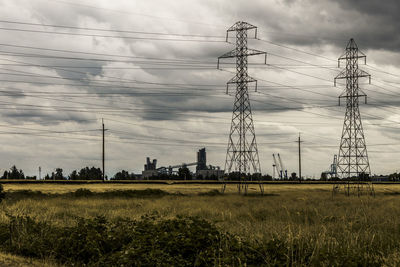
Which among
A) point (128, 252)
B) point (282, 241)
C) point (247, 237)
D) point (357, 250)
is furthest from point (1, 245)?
point (357, 250)

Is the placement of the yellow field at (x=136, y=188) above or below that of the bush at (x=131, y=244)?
below

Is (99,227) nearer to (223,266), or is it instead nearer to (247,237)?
(247,237)

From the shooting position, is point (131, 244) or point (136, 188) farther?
point (136, 188)

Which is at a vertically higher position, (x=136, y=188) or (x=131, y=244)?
(x=131, y=244)

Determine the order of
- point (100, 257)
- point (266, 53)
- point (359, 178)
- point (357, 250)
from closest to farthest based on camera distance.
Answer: point (357, 250) → point (100, 257) → point (359, 178) → point (266, 53)

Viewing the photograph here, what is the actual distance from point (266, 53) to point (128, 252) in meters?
45.0

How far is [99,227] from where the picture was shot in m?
13.2

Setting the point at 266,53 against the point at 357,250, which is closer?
the point at 357,250

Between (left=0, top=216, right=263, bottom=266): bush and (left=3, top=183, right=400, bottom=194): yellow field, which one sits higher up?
(left=0, top=216, right=263, bottom=266): bush

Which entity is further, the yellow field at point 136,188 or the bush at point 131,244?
the yellow field at point 136,188

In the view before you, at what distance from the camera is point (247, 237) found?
11773mm

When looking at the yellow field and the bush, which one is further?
the yellow field

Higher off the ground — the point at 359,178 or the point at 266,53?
the point at 266,53

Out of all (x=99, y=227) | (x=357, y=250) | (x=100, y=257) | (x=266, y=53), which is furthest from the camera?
(x=266, y=53)
